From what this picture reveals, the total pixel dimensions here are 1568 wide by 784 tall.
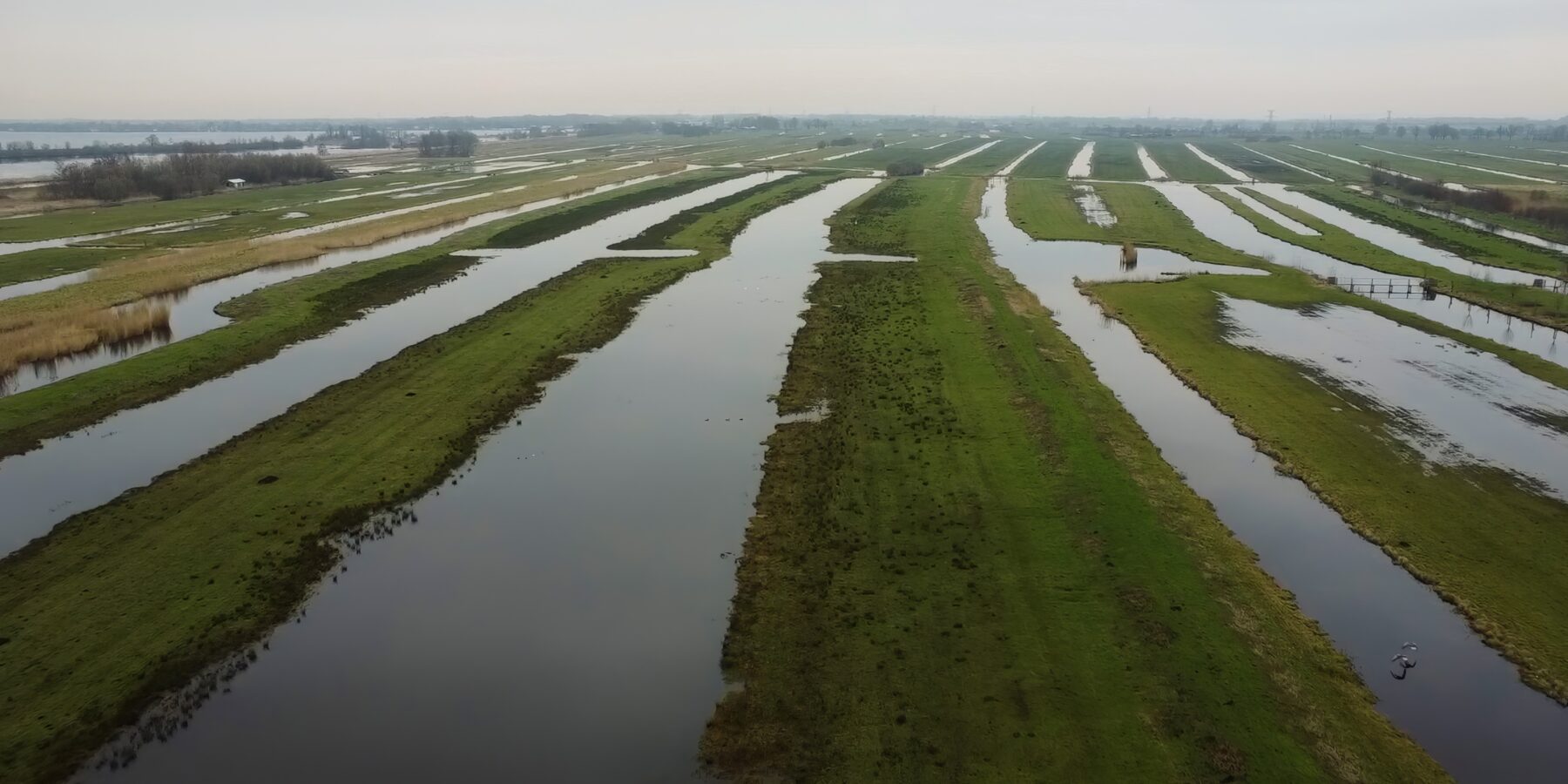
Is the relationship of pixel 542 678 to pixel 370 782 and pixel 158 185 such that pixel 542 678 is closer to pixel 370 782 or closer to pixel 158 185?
pixel 370 782

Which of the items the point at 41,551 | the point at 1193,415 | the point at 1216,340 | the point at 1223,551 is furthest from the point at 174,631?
the point at 1216,340

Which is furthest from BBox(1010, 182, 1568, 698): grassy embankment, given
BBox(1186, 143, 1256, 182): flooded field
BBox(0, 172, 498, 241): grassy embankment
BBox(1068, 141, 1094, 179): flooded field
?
BBox(1186, 143, 1256, 182): flooded field

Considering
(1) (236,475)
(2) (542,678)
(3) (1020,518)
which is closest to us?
(2) (542,678)

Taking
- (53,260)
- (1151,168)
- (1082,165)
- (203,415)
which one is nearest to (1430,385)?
(203,415)

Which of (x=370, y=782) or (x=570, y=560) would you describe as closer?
(x=370, y=782)

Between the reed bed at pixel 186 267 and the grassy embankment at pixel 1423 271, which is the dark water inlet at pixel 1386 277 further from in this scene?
the reed bed at pixel 186 267
